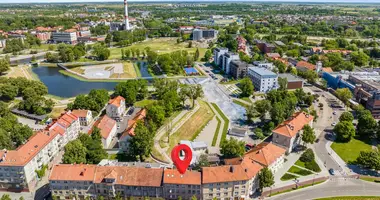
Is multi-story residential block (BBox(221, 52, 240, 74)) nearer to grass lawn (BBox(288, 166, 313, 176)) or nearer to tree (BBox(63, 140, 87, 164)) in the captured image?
grass lawn (BBox(288, 166, 313, 176))

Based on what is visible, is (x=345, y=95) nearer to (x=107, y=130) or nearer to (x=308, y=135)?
(x=308, y=135)

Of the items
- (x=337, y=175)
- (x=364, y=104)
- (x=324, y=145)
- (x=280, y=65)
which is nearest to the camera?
(x=337, y=175)

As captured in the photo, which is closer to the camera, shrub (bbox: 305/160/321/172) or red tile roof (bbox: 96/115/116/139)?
shrub (bbox: 305/160/321/172)

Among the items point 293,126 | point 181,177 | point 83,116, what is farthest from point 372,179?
point 83,116

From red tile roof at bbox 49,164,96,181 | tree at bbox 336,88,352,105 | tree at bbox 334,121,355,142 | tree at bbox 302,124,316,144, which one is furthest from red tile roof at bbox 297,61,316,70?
red tile roof at bbox 49,164,96,181

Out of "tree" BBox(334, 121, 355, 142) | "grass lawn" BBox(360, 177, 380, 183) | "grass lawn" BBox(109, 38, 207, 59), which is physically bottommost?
"grass lawn" BBox(360, 177, 380, 183)

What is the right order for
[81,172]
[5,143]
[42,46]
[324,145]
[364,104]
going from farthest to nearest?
[42,46], [364,104], [324,145], [5,143], [81,172]

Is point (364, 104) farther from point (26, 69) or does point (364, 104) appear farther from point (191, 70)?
point (26, 69)

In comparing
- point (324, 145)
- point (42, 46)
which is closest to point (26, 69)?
point (42, 46)
